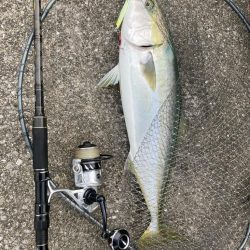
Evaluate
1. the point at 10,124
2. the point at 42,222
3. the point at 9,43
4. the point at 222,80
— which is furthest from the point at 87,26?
the point at 42,222

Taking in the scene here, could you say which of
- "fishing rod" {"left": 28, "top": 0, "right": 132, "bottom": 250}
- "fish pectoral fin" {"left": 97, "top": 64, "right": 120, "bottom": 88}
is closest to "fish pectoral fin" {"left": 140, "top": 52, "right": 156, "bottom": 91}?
"fish pectoral fin" {"left": 97, "top": 64, "right": 120, "bottom": 88}

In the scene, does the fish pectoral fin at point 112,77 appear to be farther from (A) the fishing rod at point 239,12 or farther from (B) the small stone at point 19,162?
(A) the fishing rod at point 239,12

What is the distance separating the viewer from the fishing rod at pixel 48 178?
1968 millimetres

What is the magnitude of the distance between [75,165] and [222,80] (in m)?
0.98

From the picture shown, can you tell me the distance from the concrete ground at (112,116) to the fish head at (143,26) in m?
0.16

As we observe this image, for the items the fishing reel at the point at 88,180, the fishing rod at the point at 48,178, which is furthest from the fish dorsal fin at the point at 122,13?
the fishing reel at the point at 88,180

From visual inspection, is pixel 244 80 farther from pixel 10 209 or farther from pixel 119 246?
pixel 10 209

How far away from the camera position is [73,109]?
2.38m

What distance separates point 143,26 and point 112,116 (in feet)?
1.52

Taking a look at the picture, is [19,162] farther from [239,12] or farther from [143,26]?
[239,12]

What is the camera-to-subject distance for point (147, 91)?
7.77 feet

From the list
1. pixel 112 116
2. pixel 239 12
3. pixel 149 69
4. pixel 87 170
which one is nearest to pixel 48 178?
pixel 87 170

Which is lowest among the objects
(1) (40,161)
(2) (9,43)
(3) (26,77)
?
(1) (40,161)

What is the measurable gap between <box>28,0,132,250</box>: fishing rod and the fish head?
38cm
